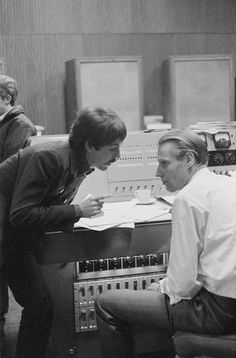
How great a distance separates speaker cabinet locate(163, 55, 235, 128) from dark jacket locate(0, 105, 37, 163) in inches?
77.9

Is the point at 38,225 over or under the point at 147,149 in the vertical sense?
under

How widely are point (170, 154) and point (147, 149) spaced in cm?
87

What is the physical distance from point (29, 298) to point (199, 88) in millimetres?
3386

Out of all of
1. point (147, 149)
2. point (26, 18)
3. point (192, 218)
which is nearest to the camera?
point (192, 218)

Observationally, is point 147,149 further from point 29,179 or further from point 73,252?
point 29,179

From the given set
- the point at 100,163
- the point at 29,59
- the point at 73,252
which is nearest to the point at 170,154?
the point at 100,163

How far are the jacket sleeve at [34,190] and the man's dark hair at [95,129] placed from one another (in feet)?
0.41

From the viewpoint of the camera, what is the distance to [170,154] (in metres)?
2.02

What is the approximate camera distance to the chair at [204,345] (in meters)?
1.81

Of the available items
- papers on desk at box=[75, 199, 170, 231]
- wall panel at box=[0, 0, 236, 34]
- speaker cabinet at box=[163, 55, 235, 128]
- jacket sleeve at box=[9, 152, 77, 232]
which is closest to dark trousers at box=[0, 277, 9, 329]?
papers on desk at box=[75, 199, 170, 231]

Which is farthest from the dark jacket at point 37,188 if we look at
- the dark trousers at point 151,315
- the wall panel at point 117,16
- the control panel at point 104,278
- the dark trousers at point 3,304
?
the wall panel at point 117,16

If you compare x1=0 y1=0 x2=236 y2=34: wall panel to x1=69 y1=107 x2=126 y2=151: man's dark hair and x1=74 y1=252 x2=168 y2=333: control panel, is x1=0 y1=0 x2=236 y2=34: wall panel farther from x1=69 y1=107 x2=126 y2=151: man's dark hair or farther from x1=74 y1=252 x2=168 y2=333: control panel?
x1=69 y1=107 x2=126 y2=151: man's dark hair

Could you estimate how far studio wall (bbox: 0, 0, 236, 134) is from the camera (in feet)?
17.1

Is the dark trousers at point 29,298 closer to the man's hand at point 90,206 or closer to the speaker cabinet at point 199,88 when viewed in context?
the man's hand at point 90,206
